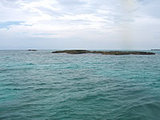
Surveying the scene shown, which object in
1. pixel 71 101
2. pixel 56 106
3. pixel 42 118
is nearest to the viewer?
pixel 42 118

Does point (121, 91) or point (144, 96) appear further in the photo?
point (121, 91)

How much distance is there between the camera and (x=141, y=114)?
771 centimetres

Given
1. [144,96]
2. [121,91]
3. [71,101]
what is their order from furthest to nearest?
[121,91]
[144,96]
[71,101]

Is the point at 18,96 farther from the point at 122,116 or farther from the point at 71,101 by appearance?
the point at 122,116

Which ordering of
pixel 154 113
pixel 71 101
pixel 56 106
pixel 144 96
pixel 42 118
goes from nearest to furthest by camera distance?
pixel 42 118 → pixel 154 113 → pixel 56 106 → pixel 71 101 → pixel 144 96

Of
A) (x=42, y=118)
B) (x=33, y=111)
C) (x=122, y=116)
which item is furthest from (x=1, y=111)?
(x=122, y=116)

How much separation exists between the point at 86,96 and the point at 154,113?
180 inches

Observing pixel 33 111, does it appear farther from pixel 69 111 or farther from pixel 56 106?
pixel 69 111

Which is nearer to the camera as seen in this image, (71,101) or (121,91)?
(71,101)

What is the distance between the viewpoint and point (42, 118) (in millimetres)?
7285

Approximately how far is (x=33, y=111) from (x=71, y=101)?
2586mm

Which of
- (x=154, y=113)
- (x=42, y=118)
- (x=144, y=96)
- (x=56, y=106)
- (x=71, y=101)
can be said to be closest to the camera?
(x=42, y=118)

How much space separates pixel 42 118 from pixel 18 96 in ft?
14.3

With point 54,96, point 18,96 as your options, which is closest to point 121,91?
point 54,96
